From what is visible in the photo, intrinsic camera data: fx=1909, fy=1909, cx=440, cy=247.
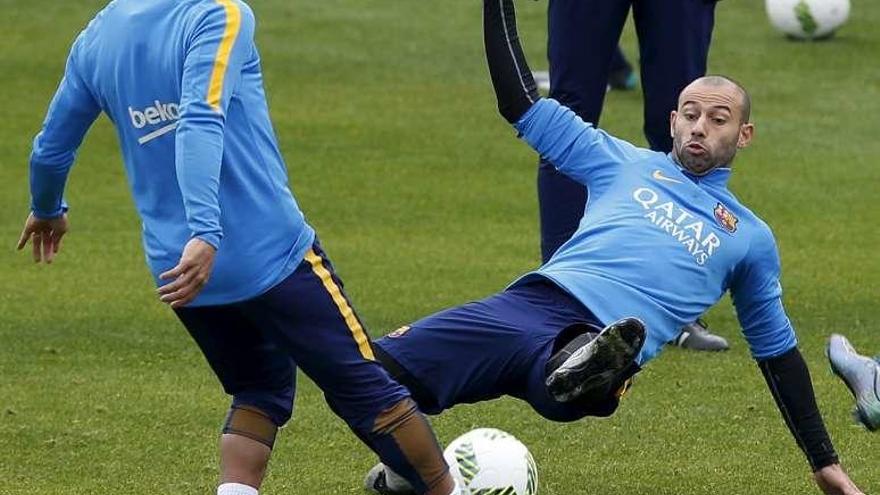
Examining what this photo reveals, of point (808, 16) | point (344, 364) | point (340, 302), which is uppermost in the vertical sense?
point (340, 302)

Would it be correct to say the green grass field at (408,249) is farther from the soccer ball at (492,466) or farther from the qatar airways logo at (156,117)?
the qatar airways logo at (156,117)

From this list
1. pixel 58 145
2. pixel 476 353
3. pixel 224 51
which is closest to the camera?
pixel 224 51

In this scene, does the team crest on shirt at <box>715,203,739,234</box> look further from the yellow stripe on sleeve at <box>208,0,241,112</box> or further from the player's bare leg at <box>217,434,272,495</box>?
the yellow stripe on sleeve at <box>208,0,241,112</box>

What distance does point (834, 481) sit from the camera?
5.40m

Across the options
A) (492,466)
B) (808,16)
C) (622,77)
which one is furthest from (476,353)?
(808,16)

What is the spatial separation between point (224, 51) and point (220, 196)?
0.36m

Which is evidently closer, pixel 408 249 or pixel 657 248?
pixel 657 248

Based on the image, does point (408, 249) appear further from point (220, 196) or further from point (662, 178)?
point (220, 196)

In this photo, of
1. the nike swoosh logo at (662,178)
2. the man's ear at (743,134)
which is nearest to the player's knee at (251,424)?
the nike swoosh logo at (662,178)

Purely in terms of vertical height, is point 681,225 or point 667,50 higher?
point 681,225

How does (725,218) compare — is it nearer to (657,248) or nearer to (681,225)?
(681,225)

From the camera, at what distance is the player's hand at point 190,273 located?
444cm

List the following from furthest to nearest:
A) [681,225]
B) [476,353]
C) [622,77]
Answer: [622,77], [681,225], [476,353]

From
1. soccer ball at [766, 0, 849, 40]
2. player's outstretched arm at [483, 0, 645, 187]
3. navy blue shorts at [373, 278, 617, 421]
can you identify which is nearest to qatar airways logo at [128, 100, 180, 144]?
navy blue shorts at [373, 278, 617, 421]
